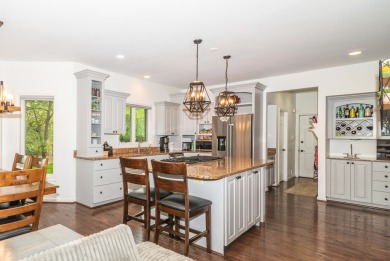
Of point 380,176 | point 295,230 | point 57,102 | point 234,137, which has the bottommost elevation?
point 295,230

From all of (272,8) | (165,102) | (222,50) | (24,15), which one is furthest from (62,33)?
(165,102)

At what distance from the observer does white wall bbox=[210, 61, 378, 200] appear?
4.47 m

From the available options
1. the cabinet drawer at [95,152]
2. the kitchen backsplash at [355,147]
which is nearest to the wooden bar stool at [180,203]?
the cabinet drawer at [95,152]

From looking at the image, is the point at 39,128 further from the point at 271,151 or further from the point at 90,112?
Answer: the point at 271,151

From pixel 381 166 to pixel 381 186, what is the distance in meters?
0.37

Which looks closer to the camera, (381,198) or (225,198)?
(225,198)

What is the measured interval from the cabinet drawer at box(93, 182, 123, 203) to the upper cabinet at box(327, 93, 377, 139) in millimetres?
4752

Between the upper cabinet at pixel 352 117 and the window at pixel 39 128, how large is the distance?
609 centimetres

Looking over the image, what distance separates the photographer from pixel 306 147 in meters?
7.42

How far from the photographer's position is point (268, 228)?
11.1 ft

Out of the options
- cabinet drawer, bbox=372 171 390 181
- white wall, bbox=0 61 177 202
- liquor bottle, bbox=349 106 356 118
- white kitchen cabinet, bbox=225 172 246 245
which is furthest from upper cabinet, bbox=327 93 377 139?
white wall, bbox=0 61 177 202

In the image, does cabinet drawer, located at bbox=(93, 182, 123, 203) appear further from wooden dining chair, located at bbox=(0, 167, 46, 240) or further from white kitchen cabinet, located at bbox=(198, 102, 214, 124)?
white kitchen cabinet, located at bbox=(198, 102, 214, 124)

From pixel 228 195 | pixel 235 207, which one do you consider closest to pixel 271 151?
pixel 235 207

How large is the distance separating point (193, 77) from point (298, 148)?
4382mm
